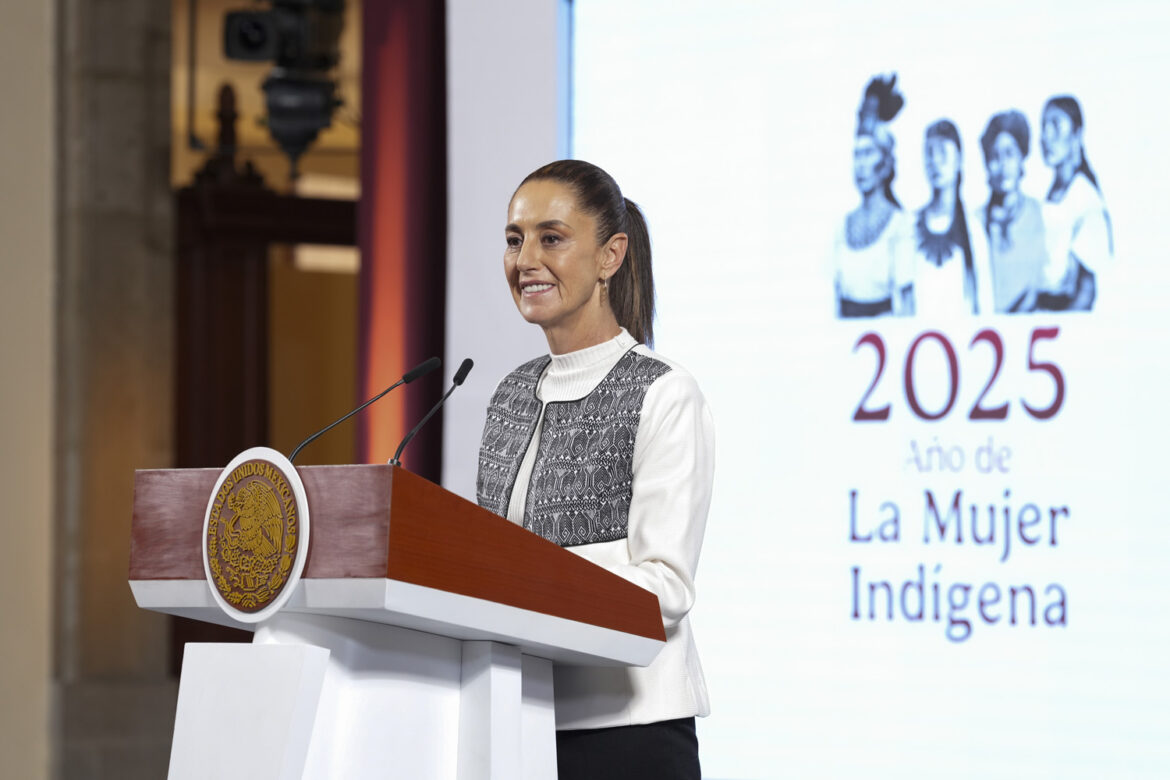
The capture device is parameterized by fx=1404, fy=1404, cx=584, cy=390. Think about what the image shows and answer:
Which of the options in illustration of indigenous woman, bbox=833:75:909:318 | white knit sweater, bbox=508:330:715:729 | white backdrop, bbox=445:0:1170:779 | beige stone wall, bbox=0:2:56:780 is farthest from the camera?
beige stone wall, bbox=0:2:56:780

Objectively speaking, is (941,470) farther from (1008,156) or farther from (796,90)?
(796,90)

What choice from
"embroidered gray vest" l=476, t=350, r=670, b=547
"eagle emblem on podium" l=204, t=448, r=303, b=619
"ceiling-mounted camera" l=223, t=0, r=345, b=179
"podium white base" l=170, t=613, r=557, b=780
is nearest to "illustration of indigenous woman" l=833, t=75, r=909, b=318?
"embroidered gray vest" l=476, t=350, r=670, b=547

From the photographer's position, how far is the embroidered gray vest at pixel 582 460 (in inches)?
63.3

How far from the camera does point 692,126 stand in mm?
3018

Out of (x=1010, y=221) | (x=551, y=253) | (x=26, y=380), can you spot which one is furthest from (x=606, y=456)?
(x=26, y=380)

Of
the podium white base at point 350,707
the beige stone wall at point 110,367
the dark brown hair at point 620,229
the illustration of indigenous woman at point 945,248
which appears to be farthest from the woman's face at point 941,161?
the beige stone wall at point 110,367

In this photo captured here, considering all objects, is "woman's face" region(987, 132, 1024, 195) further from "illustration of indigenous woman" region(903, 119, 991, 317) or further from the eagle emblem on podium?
the eagle emblem on podium

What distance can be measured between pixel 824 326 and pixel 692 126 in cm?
54

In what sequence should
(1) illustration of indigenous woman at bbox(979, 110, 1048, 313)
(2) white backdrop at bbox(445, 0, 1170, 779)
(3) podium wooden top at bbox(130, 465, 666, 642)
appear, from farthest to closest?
(1) illustration of indigenous woman at bbox(979, 110, 1048, 313), (2) white backdrop at bbox(445, 0, 1170, 779), (3) podium wooden top at bbox(130, 465, 666, 642)

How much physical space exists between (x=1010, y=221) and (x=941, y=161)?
181 mm

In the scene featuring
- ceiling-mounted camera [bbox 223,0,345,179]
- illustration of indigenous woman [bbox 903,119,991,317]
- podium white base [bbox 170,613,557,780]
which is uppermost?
ceiling-mounted camera [bbox 223,0,345,179]

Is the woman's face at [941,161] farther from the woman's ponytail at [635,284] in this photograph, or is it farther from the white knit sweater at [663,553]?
the white knit sweater at [663,553]

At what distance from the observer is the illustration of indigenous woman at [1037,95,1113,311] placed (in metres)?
2.59

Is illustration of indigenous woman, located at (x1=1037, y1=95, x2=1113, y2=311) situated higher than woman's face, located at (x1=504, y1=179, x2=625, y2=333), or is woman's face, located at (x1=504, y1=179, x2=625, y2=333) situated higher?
illustration of indigenous woman, located at (x1=1037, y1=95, x2=1113, y2=311)
